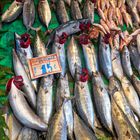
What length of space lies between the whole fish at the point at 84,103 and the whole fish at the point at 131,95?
633 millimetres

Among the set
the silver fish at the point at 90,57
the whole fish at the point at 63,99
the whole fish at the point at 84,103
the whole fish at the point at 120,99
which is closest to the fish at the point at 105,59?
the silver fish at the point at 90,57

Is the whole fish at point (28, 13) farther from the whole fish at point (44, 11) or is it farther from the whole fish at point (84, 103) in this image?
the whole fish at point (84, 103)

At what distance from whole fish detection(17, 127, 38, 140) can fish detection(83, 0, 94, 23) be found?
102 inches

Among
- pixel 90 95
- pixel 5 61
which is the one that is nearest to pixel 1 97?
pixel 5 61

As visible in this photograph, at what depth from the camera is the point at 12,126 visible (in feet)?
12.2

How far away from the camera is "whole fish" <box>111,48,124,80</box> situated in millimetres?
4857

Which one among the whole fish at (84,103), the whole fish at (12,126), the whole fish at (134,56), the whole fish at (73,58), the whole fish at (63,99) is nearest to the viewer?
the whole fish at (12,126)

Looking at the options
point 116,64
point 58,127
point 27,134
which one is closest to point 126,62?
point 116,64

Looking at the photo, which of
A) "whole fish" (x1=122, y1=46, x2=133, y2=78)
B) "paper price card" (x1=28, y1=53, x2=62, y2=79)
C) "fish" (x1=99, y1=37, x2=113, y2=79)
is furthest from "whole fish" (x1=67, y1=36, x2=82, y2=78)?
"whole fish" (x1=122, y1=46, x2=133, y2=78)

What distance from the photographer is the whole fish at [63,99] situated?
3818 millimetres

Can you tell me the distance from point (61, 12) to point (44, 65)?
1438 millimetres

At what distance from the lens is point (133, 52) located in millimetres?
5344

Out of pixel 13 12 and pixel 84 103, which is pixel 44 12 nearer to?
pixel 13 12

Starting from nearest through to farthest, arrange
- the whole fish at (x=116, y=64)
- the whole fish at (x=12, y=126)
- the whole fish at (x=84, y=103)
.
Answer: the whole fish at (x=12, y=126) → the whole fish at (x=84, y=103) → the whole fish at (x=116, y=64)
